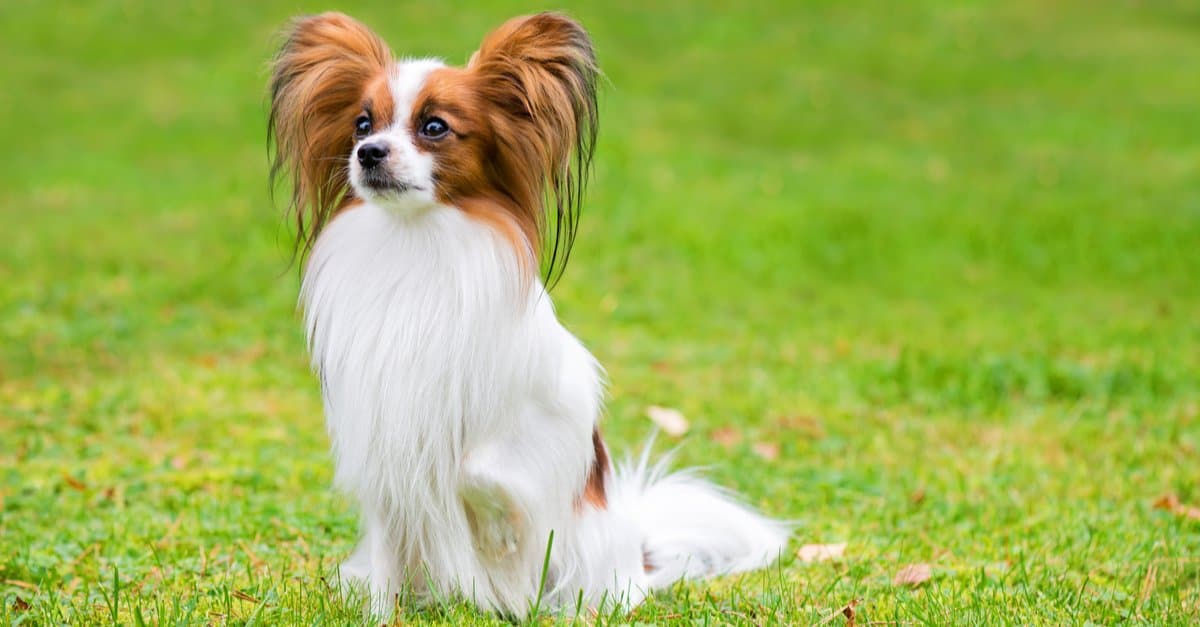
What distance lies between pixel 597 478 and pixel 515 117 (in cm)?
117

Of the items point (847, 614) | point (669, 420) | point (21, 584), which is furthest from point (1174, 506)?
point (21, 584)

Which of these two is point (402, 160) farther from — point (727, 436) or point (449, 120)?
point (727, 436)

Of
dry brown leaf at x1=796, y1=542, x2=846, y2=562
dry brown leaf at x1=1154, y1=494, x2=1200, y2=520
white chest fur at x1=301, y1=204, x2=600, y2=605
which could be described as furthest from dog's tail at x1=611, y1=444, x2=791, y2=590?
dry brown leaf at x1=1154, y1=494, x2=1200, y2=520

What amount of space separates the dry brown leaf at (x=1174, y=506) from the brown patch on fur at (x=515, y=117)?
9.78 feet

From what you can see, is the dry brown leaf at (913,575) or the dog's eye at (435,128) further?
the dry brown leaf at (913,575)

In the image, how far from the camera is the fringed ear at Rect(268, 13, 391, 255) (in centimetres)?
376

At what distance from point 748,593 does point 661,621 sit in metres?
0.41

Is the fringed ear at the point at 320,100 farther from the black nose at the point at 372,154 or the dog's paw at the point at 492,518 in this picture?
the dog's paw at the point at 492,518

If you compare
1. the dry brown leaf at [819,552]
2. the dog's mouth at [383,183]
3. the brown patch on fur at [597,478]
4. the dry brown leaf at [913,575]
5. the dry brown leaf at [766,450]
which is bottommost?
the dry brown leaf at [766,450]

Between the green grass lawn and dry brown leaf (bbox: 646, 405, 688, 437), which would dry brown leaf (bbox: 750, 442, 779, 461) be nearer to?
the green grass lawn

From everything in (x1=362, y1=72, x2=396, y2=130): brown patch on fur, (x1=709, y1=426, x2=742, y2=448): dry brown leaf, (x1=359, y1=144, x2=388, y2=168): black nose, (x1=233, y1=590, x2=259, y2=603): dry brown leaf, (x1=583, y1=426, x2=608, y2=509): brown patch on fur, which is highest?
(x1=362, y1=72, x2=396, y2=130): brown patch on fur

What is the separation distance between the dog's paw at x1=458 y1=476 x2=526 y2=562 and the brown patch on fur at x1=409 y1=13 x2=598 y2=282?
653 millimetres

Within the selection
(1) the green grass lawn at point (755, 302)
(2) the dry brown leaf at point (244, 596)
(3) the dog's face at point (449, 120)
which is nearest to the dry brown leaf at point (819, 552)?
(1) the green grass lawn at point (755, 302)

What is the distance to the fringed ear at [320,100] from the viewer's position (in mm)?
3762
